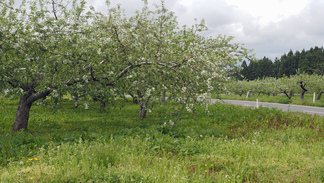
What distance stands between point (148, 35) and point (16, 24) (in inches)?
Answer: 203

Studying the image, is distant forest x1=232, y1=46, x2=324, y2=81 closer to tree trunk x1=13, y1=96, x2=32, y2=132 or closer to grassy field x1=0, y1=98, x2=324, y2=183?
grassy field x1=0, y1=98, x2=324, y2=183

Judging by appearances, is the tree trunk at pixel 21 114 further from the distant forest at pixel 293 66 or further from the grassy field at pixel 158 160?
the distant forest at pixel 293 66

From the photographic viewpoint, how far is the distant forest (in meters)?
76.4

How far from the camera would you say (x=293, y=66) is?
85.4 metres

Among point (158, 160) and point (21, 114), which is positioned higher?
point (21, 114)

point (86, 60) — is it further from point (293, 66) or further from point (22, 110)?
point (293, 66)

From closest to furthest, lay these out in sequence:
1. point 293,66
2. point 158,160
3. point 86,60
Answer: point 158,160 → point 86,60 → point 293,66

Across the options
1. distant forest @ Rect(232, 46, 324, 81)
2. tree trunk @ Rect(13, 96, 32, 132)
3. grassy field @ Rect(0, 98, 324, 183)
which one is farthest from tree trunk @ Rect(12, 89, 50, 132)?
distant forest @ Rect(232, 46, 324, 81)

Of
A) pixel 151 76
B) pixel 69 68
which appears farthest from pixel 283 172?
pixel 69 68

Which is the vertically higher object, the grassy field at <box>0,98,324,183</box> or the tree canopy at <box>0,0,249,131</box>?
the tree canopy at <box>0,0,249,131</box>

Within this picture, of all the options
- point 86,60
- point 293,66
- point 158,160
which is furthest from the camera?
point 293,66

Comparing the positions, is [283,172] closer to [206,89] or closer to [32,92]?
[206,89]

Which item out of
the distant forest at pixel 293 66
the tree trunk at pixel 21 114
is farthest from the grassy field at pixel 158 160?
the distant forest at pixel 293 66

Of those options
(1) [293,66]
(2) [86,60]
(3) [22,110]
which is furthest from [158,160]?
(1) [293,66]
